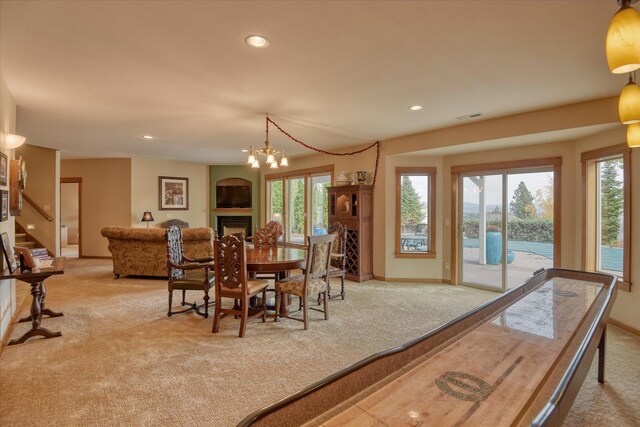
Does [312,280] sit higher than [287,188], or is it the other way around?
[287,188]

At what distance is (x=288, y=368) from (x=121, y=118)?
13.4 ft

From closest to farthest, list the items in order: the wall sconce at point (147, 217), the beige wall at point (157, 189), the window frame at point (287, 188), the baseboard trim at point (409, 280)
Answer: the baseboard trim at point (409, 280) → the window frame at point (287, 188) → the wall sconce at point (147, 217) → the beige wall at point (157, 189)

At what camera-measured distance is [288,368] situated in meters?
2.76

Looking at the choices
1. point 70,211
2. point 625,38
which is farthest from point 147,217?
point 625,38

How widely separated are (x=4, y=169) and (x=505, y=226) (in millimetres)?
6389

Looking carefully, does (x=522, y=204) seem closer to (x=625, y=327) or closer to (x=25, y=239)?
(x=625, y=327)

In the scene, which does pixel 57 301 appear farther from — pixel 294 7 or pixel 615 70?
pixel 615 70

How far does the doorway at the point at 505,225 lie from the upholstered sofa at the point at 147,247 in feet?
14.6

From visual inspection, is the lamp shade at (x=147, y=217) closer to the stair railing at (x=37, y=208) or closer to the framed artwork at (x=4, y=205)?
the stair railing at (x=37, y=208)

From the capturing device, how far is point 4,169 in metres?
3.27

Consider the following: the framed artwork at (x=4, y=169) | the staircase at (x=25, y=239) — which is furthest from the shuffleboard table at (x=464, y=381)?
the staircase at (x=25, y=239)

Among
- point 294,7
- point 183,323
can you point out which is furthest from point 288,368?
point 294,7

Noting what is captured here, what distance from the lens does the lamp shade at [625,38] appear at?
1088mm

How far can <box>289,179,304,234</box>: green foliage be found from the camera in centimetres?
820
